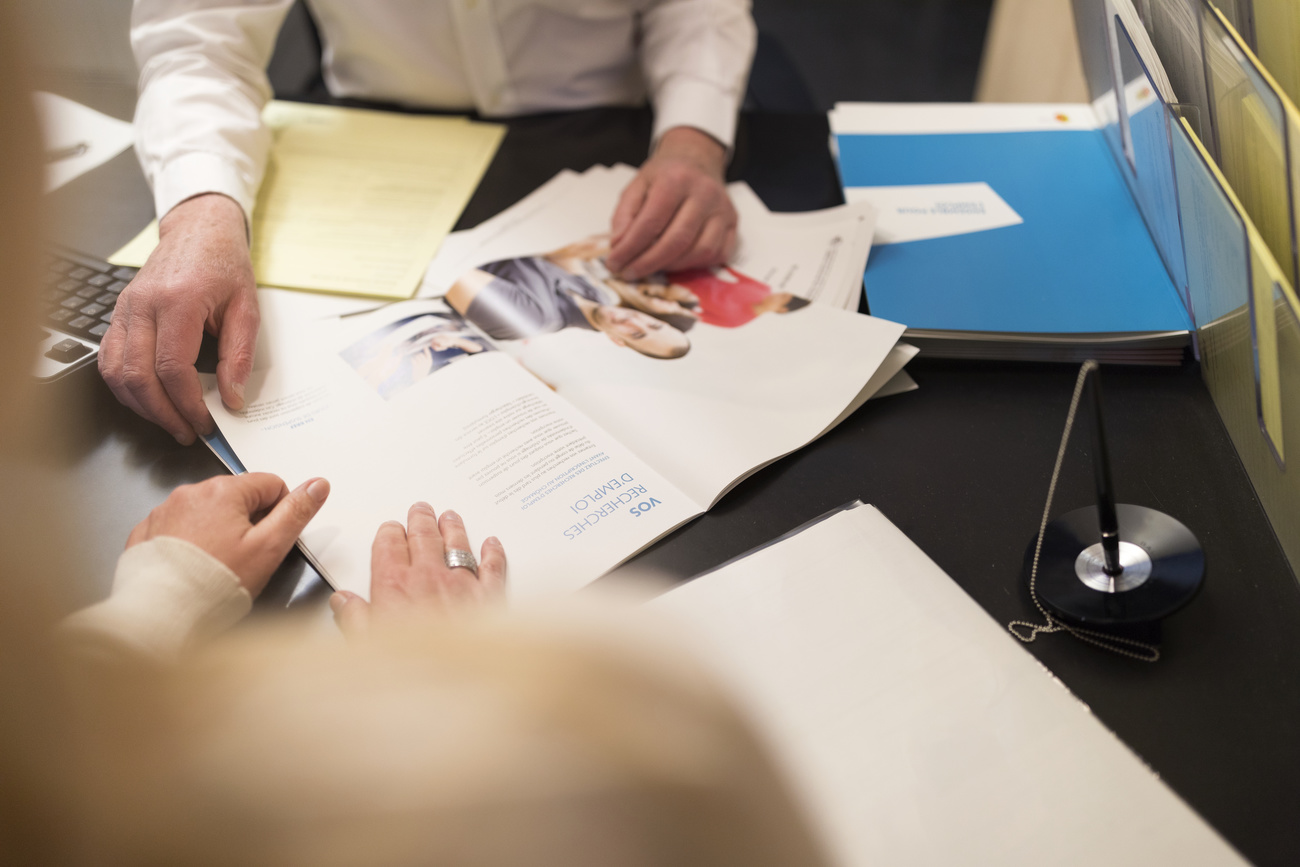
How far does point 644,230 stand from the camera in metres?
0.81

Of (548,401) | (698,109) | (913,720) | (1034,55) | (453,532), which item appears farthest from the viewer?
(1034,55)

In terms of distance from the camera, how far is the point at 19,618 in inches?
10.0

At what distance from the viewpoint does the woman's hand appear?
490 millimetres

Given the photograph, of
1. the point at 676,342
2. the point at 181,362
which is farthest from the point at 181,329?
the point at 676,342

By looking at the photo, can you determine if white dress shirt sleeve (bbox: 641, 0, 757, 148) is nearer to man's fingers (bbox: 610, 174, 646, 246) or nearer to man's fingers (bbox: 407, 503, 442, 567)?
man's fingers (bbox: 610, 174, 646, 246)

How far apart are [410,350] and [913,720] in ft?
1.60

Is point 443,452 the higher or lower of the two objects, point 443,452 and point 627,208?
the lower

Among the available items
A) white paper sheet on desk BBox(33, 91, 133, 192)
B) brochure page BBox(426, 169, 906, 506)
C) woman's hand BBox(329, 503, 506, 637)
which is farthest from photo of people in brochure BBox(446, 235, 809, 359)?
white paper sheet on desk BBox(33, 91, 133, 192)

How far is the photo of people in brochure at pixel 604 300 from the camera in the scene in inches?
29.0

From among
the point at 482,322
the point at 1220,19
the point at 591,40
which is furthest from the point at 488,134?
the point at 1220,19

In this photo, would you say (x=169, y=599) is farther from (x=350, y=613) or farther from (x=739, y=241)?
(x=739, y=241)

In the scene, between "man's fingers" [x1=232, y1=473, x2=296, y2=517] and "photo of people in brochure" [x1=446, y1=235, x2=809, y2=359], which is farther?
"photo of people in brochure" [x1=446, y1=235, x2=809, y2=359]

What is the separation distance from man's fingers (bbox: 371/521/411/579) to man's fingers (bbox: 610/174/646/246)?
39 centimetres

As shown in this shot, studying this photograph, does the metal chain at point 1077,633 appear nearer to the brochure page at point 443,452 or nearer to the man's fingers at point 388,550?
the brochure page at point 443,452
